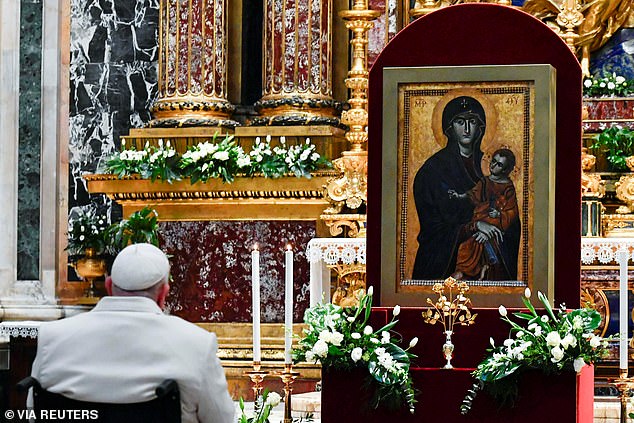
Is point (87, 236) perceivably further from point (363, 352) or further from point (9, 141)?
point (363, 352)

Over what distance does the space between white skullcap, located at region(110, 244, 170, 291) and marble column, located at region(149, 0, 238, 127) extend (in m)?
7.66

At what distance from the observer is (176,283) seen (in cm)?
1202

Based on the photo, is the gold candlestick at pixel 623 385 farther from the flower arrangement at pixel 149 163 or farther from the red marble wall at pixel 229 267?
the flower arrangement at pixel 149 163

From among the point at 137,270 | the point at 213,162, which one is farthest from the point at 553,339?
the point at 213,162

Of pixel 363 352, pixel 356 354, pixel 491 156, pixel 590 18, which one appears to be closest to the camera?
pixel 356 354

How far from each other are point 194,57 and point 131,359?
8.01m

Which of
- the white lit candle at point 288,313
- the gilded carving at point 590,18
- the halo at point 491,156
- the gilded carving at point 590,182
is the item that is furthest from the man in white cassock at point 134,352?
the gilded carving at point 590,18

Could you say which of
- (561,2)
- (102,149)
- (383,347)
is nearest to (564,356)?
(383,347)

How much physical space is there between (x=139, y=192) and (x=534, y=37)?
4.88 meters

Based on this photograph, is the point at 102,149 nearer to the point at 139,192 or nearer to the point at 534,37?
the point at 139,192

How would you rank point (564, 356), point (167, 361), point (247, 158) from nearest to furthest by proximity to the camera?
point (167, 361) < point (564, 356) < point (247, 158)

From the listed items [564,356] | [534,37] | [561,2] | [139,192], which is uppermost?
[561,2]

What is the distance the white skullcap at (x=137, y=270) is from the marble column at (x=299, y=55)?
7501 mm

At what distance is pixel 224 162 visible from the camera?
11.8 m
